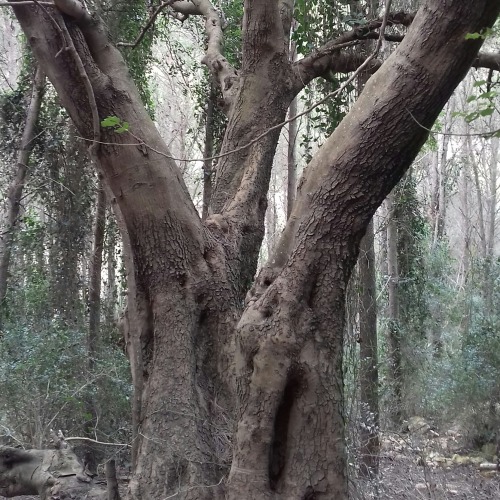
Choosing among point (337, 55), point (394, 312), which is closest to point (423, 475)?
point (337, 55)

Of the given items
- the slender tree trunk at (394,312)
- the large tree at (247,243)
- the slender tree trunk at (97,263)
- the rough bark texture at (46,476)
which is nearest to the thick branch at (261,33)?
the large tree at (247,243)

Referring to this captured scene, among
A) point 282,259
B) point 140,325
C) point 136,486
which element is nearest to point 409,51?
point 282,259

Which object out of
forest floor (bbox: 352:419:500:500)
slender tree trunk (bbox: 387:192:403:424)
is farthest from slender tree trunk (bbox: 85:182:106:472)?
slender tree trunk (bbox: 387:192:403:424)

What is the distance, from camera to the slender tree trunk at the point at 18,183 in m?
7.52

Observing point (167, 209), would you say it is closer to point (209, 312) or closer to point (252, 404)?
point (209, 312)

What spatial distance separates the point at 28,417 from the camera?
599cm

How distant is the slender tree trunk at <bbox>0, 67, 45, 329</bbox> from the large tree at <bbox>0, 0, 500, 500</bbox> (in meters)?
3.25

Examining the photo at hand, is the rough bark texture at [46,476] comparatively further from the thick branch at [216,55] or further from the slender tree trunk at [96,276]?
the thick branch at [216,55]

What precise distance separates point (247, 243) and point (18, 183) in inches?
170

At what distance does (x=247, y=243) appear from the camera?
173 inches

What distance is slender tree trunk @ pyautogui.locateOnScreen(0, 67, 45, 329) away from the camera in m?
7.52

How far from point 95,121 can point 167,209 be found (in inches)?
27.1

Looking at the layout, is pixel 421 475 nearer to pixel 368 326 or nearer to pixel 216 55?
pixel 368 326

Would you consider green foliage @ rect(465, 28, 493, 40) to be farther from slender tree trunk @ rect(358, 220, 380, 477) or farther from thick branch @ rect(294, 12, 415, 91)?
slender tree trunk @ rect(358, 220, 380, 477)
